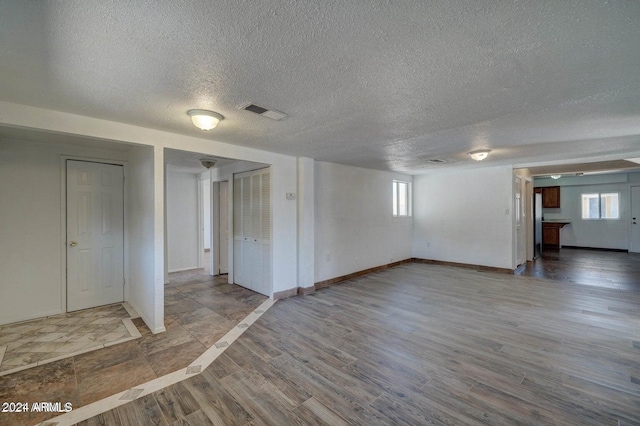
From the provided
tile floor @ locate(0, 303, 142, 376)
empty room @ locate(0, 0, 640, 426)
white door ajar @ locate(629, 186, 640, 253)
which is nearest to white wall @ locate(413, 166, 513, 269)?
empty room @ locate(0, 0, 640, 426)

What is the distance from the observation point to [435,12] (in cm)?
134

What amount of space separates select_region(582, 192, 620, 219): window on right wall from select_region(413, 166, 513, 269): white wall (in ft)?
20.1

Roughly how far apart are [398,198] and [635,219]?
25.4 feet

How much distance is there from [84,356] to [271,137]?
3040mm

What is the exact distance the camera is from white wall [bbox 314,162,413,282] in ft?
17.6

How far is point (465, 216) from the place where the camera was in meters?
6.91

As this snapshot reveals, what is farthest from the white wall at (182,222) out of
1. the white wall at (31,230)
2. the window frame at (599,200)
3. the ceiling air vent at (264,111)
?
the window frame at (599,200)

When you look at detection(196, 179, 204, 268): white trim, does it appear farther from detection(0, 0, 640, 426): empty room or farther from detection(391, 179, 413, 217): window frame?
detection(391, 179, 413, 217): window frame

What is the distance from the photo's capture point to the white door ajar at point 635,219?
859 cm

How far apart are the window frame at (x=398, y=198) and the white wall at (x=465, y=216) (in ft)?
0.58

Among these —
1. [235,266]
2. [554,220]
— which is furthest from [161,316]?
[554,220]

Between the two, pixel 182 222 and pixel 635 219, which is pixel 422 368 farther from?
pixel 635 219

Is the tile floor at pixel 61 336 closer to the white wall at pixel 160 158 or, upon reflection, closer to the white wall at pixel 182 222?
the white wall at pixel 160 158

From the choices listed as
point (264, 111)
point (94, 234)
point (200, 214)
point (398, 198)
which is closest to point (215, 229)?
point (200, 214)
